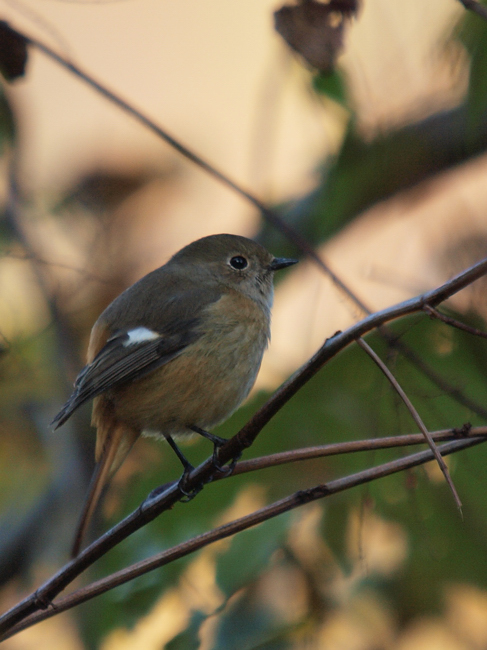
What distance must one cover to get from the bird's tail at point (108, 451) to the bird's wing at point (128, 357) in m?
0.15

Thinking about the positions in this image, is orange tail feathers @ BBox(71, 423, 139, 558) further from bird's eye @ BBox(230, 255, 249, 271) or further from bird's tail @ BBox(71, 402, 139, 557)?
bird's eye @ BBox(230, 255, 249, 271)

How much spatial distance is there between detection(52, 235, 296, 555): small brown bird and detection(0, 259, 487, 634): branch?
26.6 inches

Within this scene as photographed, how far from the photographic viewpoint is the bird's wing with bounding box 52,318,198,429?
87.9 inches

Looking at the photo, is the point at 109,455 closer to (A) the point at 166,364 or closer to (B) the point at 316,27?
(A) the point at 166,364

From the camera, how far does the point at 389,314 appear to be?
106 cm

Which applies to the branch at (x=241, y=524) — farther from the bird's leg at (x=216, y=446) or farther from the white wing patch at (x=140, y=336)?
the white wing patch at (x=140, y=336)

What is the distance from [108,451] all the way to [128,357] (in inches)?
12.4

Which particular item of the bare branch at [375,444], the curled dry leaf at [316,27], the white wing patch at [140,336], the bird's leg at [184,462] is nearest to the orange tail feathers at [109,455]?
the bird's leg at [184,462]

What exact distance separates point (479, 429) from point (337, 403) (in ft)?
2.53

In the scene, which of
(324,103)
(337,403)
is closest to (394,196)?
(324,103)

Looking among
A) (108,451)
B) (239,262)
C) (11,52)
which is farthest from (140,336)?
(11,52)

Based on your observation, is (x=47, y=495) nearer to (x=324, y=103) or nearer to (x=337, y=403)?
Result: (x=337, y=403)

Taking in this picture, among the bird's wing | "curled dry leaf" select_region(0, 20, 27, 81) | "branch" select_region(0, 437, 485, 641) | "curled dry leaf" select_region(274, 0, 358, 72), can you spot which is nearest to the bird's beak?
the bird's wing

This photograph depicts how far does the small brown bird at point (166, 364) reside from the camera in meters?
2.33
